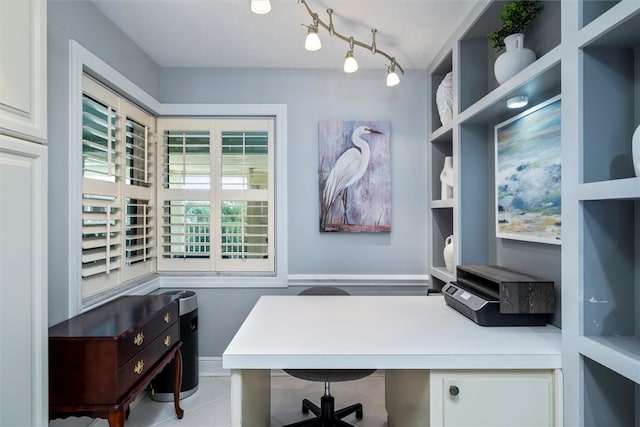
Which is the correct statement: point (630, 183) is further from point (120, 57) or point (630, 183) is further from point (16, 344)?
point (120, 57)

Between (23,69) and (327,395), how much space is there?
→ 6.76 ft

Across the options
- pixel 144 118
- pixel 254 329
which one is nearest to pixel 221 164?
pixel 144 118

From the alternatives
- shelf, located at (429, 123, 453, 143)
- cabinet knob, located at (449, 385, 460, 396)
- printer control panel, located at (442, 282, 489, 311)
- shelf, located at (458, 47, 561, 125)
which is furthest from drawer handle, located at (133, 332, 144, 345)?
shelf, located at (429, 123, 453, 143)

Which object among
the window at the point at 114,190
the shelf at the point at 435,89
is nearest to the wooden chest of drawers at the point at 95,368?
the window at the point at 114,190

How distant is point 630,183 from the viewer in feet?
2.98

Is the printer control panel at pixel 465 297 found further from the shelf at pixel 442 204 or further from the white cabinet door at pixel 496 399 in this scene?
the shelf at pixel 442 204

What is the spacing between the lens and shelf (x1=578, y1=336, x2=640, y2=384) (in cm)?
93

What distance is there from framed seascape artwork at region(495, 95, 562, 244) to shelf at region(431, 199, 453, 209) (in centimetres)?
35

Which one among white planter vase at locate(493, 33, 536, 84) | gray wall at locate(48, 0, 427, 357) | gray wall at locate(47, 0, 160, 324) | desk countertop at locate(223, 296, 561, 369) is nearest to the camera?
desk countertop at locate(223, 296, 561, 369)

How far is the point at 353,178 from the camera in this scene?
2.70 metres

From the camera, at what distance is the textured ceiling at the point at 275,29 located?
193 cm

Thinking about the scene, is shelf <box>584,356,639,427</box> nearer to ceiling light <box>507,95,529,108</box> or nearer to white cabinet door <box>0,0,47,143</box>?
ceiling light <box>507,95,529,108</box>

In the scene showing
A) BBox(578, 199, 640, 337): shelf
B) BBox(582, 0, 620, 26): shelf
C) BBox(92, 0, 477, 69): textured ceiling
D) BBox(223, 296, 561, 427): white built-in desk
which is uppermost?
BBox(92, 0, 477, 69): textured ceiling

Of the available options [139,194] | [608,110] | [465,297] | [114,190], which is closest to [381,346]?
[465,297]
